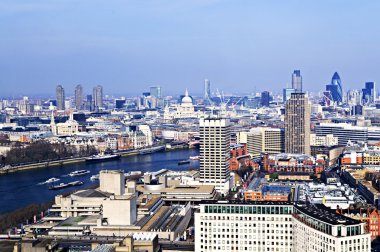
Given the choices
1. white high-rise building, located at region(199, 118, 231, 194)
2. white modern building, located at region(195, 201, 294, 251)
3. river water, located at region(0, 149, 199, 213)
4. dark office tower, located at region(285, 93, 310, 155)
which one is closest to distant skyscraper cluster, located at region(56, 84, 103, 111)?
river water, located at region(0, 149, 199, 213)

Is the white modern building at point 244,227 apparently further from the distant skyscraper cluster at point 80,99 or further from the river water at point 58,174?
the distant skyscraper cluster at point 80,99

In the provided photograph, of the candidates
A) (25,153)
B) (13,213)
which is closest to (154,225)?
(13,213)

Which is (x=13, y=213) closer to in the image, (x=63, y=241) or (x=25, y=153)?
(x=63, y=241)

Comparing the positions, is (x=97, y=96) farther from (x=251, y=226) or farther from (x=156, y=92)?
(x=251, y=226)

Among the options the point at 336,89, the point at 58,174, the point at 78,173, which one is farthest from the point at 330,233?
the point at 336,89

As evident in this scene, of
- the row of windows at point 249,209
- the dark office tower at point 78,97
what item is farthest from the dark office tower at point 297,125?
the dark office tower at point 78,97

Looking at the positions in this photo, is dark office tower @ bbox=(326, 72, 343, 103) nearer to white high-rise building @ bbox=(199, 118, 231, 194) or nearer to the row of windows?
white high-rise building @ bbox=(199, 118, 231, 194)
